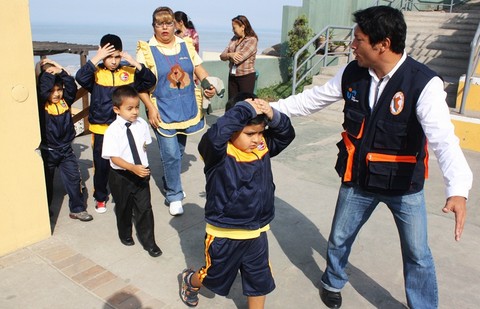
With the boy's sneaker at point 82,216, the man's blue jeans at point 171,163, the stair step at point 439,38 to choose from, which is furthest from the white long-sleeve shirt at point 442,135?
the stair step at point 439,38

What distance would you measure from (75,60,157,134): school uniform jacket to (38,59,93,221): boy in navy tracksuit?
0.18 meters

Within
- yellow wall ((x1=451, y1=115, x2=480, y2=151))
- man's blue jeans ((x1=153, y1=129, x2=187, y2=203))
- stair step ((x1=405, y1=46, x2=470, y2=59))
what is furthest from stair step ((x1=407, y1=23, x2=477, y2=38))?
man's blue jeans ((x1=153, y1=129, x2=187, y2=203))

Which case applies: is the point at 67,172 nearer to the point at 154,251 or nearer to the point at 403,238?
the point at 154,251

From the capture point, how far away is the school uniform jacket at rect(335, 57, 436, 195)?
246cm

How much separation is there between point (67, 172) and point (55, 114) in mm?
529

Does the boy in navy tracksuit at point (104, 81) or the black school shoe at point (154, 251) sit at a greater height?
the boy in navy tracksuit at point (104, 81)

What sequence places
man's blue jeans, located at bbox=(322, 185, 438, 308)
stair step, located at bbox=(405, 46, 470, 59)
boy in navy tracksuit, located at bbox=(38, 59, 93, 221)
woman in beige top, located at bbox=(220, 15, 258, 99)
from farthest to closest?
1. stair step, located at bbox=(405, 46, 470, 59)
2. woman in beige top, located at bbox=(220, 15, 258, 99)
3. boy in navy tracksuit, located at bbox=(38, 59, 93, 221)
4. man's blue jeans, located at bbox=(322, 185, 438, 308)

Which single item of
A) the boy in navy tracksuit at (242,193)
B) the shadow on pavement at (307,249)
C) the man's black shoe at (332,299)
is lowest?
the shadow on pavement at (307,249)

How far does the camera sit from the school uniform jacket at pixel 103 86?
4.03 metres

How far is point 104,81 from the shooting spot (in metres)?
4.11

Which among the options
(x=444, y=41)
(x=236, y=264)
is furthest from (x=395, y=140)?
(x=444, y=41)

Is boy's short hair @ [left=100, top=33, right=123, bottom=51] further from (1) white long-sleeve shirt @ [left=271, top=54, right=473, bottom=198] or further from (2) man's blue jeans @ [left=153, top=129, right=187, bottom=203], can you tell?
(1) white long-sleeve shirt @ [left=271, top=54, right=473, bottom=198]

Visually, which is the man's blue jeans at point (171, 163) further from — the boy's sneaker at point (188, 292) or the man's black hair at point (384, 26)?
the man's black hair at point (384, 26)

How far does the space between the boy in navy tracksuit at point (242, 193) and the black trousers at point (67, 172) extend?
187 cm
